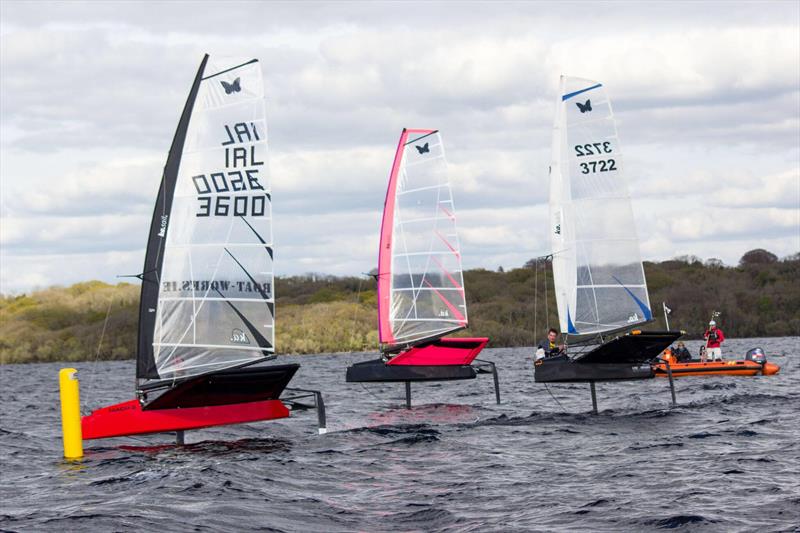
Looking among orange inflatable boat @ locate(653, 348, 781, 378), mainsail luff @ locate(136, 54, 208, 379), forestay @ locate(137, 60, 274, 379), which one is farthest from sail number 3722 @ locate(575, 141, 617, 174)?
mainsail luff @ locate(136, 54, 208, 379)

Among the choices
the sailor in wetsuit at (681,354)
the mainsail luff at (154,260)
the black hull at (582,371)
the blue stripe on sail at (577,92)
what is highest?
the blue stripe on sail at (577,92)

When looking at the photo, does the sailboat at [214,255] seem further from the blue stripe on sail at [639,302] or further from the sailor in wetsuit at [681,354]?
the sailor in wetsuit at [681,354]

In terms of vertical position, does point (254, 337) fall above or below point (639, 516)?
above

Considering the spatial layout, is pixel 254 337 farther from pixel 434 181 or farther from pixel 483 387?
pixel 483 387

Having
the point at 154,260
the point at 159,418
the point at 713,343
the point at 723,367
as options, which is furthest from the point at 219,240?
the point at 713,343

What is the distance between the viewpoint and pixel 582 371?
86.3ft

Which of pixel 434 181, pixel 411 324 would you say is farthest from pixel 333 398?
pixel 434 181

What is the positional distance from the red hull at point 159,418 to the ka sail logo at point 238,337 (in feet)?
4.25

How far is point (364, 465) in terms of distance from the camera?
1947cm

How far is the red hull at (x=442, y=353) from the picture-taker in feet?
92.3

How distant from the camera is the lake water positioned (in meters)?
14.5

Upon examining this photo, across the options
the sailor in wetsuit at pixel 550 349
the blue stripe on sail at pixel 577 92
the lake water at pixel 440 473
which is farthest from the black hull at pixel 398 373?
the blue stripe on sail at pixel 577 92

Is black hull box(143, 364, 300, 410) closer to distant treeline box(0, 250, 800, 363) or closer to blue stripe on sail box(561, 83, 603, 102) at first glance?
blue stripe on sail box(561, 83, 603, 102)

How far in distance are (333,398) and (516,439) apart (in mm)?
15444
